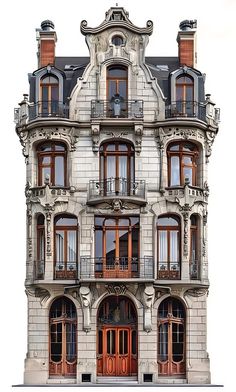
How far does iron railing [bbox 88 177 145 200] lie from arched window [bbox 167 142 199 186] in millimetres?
1509

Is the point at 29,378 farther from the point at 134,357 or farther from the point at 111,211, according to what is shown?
the point at 111,211

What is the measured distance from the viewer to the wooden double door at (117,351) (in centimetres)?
4953

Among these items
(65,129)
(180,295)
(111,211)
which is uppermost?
(65,129)

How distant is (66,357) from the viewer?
4981 cm

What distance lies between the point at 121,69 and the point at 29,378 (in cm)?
1448

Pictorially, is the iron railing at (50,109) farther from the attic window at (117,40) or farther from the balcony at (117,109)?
the attic window at (117,40)

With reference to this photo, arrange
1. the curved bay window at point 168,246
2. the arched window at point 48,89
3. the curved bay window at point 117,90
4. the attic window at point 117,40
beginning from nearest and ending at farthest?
1. the curved bay window at point 168,246
2. the curved bay window at point 117,90
3. the arched window at point 48,89
4. the attic window at point 117,40

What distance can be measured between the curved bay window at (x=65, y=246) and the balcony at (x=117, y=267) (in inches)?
30.9

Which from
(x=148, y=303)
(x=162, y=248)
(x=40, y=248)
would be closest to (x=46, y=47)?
(x=40, y=248)

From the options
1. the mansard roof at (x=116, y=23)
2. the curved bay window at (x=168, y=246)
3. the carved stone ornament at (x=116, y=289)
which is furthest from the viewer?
the mansard roof at (x=116, y=23)

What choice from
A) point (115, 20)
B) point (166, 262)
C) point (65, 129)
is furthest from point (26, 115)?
point (166, 262)

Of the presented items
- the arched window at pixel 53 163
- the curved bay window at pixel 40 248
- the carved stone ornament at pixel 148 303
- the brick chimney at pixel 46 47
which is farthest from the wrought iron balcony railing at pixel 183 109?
the carved stone ornament at pixel 148 303

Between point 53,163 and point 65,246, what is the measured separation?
380 centimetres

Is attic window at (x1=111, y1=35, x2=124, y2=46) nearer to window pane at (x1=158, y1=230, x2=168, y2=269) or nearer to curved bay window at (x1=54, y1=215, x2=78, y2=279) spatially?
curved bay window at (x1=54, y1=215, x2=78, y2=279)
